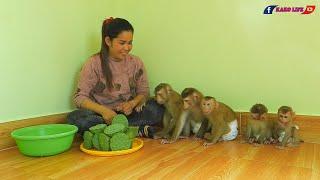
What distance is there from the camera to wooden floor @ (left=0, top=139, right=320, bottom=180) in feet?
5.36

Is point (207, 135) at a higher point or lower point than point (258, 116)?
lower

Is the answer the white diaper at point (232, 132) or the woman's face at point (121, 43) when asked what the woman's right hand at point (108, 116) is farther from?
the white diaper at point (232, 132)

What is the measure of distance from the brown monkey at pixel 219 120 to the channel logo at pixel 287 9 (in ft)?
2.47

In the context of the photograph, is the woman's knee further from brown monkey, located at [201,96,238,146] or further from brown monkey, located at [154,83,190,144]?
brown monkey, located at [201,96,238,146]

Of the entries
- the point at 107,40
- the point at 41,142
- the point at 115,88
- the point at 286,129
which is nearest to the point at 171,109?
the point at 115,88

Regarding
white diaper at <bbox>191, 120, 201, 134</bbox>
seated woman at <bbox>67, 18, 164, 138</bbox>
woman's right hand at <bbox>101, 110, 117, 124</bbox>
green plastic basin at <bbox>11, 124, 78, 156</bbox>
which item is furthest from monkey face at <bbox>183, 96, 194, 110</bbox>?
green plastic basin at <bbox>11, 124, 78, 156</bbox>

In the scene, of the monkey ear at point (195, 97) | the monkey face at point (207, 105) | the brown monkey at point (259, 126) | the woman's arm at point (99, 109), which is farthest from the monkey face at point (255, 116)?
the woman's arm at point (99, 109)

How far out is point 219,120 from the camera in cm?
229

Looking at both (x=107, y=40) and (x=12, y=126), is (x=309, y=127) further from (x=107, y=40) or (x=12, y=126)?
(x=12, y=126)

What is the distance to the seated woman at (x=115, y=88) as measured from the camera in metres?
2.38

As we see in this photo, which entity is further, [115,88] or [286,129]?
[115,88]

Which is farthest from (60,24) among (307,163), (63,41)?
(307,163)

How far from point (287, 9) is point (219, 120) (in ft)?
2.98

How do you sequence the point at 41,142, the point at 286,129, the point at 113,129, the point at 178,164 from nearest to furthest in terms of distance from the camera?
the point at 178,164, the point at 41,142, the point at 113,129, the point at 286,129
